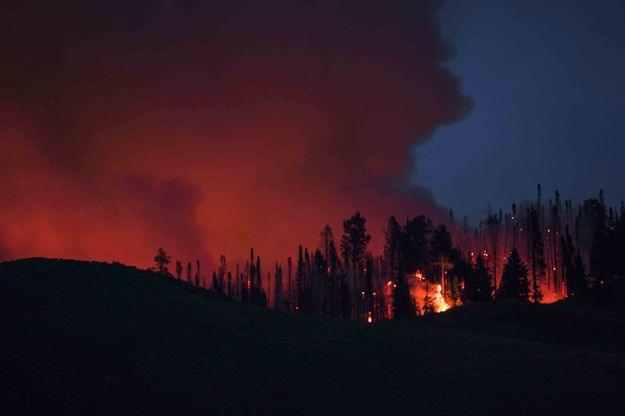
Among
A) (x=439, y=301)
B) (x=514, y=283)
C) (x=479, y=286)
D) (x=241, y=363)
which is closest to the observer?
(x=241, y=363)

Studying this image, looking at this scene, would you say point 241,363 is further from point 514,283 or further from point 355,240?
point 355,240

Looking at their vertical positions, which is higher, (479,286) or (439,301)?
(479,286)

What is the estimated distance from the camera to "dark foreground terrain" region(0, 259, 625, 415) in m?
15.4

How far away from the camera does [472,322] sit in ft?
118

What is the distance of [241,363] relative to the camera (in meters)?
19.0

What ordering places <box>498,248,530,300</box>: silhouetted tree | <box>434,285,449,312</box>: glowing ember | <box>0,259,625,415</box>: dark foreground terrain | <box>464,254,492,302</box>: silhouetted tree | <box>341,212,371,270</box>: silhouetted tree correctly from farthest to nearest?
<box>341,212,371,270</box>: silhouetted tree < <box>434,285,449,312</box>: glowing ember < <box>464,254,492,302</box>: silhouetted tree < <box>498,248,530,300</box>: silhouetted tree < <box>0,259,625,415</box>: dark foreground terrain

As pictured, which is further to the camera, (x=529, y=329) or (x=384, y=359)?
(x=529, y=329)

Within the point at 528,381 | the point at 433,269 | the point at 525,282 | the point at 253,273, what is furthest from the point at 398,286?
the point at 528,381

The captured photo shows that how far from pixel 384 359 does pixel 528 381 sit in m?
5.39

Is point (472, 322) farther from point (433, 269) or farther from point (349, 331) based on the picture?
point (433, 269)

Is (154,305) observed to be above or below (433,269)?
below

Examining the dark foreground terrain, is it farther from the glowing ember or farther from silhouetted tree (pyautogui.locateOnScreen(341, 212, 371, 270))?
silhouetted tree (pyautogui.locateOnScreen(341, 212, 371, 270))

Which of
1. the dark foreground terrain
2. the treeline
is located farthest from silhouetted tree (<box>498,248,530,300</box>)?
the dark foreground terrain

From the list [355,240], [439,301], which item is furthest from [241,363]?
[355,240]
